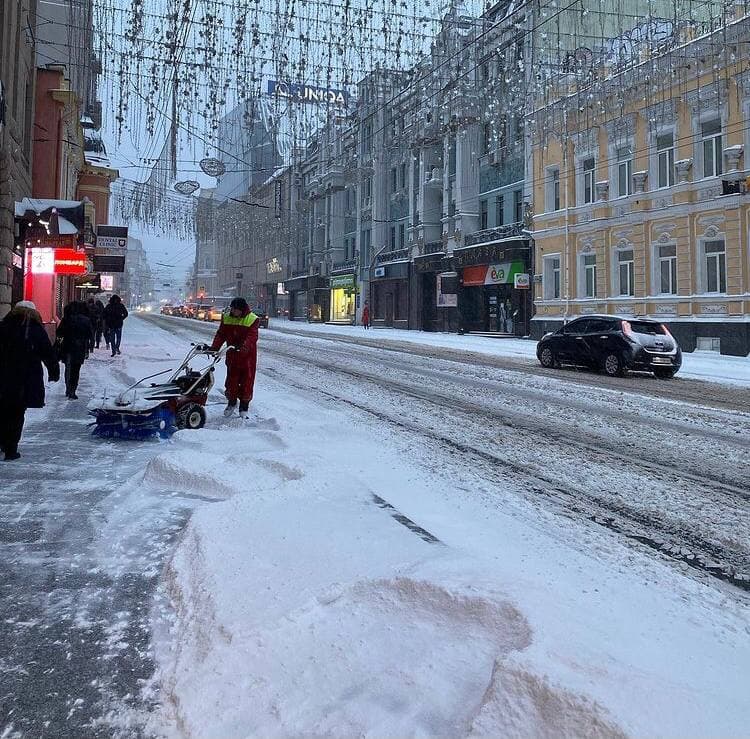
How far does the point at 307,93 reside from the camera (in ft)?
39.8

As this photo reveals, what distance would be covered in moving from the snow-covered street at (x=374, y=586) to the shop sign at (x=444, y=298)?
30.9 m

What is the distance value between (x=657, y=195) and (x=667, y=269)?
9.33 ft

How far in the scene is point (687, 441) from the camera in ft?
25.1

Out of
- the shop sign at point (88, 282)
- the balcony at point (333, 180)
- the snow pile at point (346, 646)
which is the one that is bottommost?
the snow pile at point (346, 646)

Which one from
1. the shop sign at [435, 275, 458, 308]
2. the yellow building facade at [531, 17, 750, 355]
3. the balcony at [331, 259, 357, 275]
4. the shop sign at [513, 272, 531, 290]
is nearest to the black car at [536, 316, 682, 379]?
the yellow building facade at [531, 17, 750, 355]

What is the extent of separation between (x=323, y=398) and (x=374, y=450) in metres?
4.17

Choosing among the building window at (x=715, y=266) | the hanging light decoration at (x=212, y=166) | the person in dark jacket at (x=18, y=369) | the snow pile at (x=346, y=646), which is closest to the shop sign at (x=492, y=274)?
the building window at (x=715, y=266)

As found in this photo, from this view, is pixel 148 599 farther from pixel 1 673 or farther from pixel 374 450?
pixel 374 450

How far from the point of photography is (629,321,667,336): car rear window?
1595 centimetres

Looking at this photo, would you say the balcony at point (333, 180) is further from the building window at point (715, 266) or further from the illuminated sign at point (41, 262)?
the illuminated sign at point (41, 262)

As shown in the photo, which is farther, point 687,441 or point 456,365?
point 456,365

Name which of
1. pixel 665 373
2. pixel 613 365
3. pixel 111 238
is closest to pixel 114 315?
pixel 111 238

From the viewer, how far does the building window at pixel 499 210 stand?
34750 millimetres

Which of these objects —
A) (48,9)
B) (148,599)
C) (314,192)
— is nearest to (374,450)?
(148,599)
